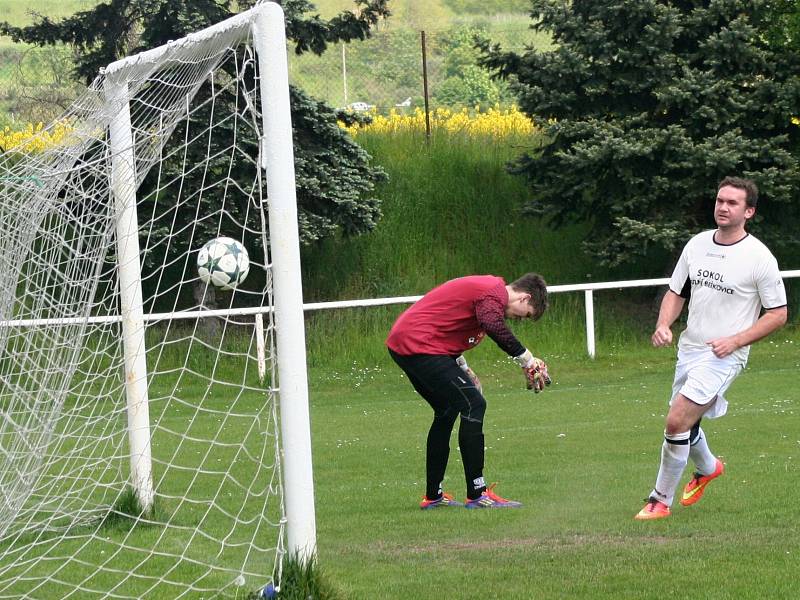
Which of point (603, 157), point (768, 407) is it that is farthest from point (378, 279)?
point (768, 407)

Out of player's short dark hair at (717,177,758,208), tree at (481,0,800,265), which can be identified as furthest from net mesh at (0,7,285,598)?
tree at (481,0,800,265)

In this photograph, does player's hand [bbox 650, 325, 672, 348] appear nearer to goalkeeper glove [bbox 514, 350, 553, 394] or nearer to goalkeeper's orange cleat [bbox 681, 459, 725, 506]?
goalkeeper glove [bbox 514, 350, 553, 394]

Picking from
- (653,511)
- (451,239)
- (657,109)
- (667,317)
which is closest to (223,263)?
(667,317)

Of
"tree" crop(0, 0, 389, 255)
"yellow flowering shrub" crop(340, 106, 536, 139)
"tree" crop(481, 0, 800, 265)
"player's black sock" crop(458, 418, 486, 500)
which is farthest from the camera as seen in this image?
"yellow flowering shrub" crop(340, 106, 536, 139)

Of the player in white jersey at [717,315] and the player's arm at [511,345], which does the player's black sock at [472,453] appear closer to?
the player's arm at [511,345]

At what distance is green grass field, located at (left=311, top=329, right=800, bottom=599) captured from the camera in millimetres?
6312

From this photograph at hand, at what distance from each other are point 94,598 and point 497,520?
2.68 meters

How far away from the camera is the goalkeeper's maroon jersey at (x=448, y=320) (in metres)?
8.39

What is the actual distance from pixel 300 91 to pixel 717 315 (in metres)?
13.4

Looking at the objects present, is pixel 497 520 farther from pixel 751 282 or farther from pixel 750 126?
pixel 750 126

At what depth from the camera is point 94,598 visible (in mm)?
6570

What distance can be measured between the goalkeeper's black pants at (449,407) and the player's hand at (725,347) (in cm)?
166

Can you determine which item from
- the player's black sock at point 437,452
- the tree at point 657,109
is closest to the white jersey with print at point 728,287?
the player's black sock at point 437,452

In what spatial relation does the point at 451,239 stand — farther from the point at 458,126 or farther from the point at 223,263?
the point at 223,263
